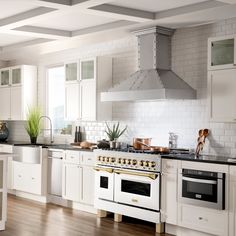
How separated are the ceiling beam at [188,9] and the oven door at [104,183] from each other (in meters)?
2.25

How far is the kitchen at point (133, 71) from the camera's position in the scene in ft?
19.1

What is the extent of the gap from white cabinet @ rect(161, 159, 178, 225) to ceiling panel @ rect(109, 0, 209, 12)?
6.34 feet

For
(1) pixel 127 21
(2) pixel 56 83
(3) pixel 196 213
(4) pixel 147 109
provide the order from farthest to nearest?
(2) pixel 56 83, (4) pixel 147 109, (1) pixel 127 21, (3) pixel 196 213

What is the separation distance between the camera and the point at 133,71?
25.1 ft

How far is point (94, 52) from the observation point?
8.41 m

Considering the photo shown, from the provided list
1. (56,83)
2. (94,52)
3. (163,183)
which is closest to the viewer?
(163,183)

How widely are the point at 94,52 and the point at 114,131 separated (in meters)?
1.55

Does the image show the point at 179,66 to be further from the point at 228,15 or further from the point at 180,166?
the point at 180,166

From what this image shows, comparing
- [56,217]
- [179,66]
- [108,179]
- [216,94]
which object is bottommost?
[56,217]

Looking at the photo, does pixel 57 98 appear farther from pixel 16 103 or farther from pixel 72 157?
pixel 72 157

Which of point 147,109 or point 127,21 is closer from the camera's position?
point 127,21

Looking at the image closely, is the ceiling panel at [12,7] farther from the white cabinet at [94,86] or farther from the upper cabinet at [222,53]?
the upper cabinet at [222,53]

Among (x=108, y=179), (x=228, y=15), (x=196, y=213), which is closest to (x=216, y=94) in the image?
(x=228, y=15)

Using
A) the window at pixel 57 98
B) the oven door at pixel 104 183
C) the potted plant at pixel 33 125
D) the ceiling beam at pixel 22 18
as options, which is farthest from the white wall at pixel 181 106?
the ceiling beam at pixel 22 18
